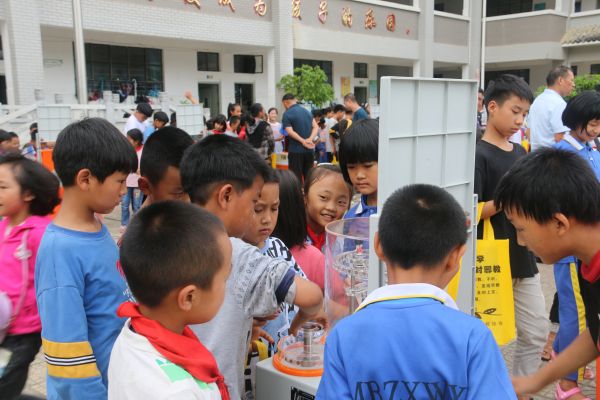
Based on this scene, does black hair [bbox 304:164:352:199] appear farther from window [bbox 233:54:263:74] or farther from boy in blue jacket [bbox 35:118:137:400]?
window [bbox 233:54:263:74]

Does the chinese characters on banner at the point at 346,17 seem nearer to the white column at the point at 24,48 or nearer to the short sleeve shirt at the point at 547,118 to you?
the white column at the point at 24,48

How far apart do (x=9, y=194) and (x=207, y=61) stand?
15138 mm

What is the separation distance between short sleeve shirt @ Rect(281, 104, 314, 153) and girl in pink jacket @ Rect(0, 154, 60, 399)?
6.28m

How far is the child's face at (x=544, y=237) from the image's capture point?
153 cm

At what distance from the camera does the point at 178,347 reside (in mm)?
1205

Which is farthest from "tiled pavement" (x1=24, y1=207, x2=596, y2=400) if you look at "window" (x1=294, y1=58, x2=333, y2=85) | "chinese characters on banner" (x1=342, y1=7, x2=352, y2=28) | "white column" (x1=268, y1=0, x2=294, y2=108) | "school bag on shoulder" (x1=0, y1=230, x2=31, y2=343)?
"window" (x1=294, y1=58, x2=333, y2=85)

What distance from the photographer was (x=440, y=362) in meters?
1.10

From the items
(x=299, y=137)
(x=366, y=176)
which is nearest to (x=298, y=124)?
(x=299, y=137)

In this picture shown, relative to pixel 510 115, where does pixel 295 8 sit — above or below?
above

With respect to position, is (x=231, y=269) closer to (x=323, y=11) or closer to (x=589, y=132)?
(x=589, y=132)

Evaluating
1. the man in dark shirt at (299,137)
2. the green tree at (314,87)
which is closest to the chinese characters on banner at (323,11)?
the green tree at (314,87)

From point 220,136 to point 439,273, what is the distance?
0.89 meters

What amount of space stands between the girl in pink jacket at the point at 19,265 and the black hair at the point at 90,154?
514mm

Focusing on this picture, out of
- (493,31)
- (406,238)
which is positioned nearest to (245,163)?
(406,238)
